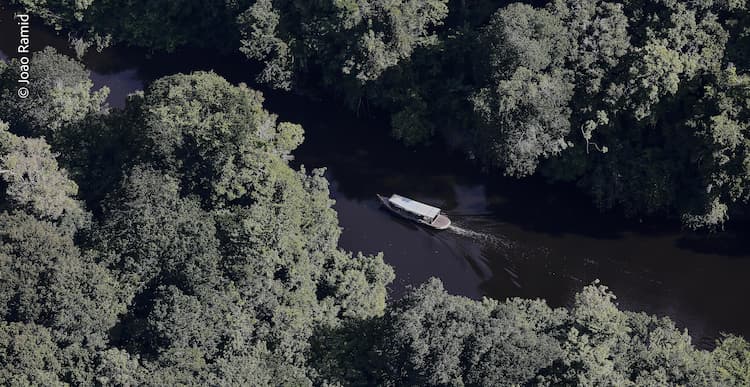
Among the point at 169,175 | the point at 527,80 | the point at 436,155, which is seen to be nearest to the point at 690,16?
the point at 527,80

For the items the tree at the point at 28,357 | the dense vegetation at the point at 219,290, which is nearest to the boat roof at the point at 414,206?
the dense vegetation at the point at 219,290

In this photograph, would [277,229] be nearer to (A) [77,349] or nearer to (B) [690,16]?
(A) [77,349]

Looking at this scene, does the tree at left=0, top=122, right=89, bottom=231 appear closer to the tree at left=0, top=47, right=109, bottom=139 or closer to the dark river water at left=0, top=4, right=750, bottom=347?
the tree at left=0, top=47, right=109, bottom=139

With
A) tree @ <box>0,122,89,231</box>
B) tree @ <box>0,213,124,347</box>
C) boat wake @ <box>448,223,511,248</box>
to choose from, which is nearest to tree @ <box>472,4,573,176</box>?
boat wake @ <box>448,223,511,248</box>

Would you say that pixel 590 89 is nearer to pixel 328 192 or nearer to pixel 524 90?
pixel 524 90

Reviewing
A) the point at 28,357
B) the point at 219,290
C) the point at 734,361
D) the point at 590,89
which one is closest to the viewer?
the point at 28,357

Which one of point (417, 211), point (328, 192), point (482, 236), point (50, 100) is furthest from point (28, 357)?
point (482, 236)

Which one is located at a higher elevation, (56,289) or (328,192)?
(328,192)
